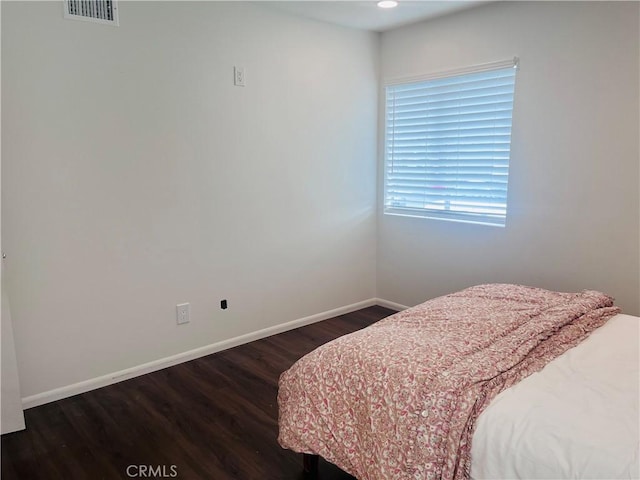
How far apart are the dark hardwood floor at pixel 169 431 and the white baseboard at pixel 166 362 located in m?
0.04

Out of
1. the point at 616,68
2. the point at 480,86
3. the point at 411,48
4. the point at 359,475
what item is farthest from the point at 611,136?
the point at 359,475

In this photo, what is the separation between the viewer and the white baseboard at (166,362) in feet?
8.93

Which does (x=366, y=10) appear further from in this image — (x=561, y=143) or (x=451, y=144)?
(x=561, y=143)

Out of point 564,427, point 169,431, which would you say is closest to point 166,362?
point 169,431

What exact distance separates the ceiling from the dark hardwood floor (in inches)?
94.8

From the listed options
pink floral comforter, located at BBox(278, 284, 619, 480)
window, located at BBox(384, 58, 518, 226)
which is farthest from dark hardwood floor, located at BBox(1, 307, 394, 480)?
window, located at BBox(384, 58, 518, 226)

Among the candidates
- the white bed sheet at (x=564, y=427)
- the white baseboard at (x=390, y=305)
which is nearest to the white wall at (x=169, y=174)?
the white baseboard at (x=390, y=305)

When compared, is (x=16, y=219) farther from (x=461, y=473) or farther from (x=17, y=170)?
(x=461, y=473)

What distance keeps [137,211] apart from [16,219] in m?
0.63

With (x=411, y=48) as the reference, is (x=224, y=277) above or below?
below

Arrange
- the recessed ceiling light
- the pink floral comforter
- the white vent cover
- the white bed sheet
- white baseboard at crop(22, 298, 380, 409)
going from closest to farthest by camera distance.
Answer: the white bed sheet → the pink floral comforter → the white vent cover → white baseboard at crop(22, 298, 380, 409) → the recessed ceiling light

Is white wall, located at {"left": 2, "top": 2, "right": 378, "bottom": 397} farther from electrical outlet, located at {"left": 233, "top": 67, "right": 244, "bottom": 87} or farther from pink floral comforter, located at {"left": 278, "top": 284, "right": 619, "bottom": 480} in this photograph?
pink floral comforter, located at {"left": 278, "top": 284, "right": 619, "bottom": 480}

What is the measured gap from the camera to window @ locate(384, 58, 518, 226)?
3.39 metres

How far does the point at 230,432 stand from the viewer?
2414 millimetres
